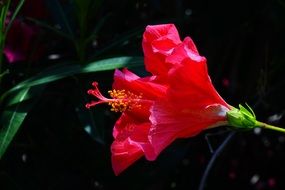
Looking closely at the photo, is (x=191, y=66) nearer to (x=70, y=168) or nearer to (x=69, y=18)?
(x=69, y=18)

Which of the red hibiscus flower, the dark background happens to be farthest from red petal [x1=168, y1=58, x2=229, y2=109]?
the dark background

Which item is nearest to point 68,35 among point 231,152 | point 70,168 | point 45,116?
point 45,116

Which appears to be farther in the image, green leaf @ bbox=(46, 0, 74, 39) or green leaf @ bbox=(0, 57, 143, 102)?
green leaf @ bbox=(46, 0, 74, 39)

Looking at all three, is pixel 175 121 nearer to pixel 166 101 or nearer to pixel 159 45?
pixel 166 101

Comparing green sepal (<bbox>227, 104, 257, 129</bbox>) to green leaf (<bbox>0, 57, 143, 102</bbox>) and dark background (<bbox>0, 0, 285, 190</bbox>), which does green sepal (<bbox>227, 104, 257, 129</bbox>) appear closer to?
green leaf (<bbox>0, 57, 143, 102</bbox>)

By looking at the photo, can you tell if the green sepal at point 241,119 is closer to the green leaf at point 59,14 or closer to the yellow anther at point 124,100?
the yellow anther at point 124,100

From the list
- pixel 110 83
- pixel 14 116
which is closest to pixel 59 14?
pixel 110 83
